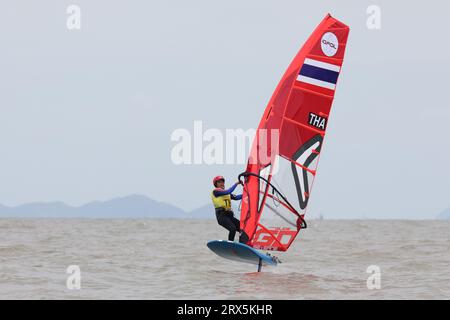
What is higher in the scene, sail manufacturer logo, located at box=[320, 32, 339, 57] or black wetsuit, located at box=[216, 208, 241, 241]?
sail manufacturer logo, located at box=[320, 32, 339, 57]

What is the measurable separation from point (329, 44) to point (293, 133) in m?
1.72

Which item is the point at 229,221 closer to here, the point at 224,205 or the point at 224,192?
the point at 224,205

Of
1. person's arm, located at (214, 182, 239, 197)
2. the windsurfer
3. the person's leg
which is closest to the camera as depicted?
person's arm, located at (214, 182, 239, 197)

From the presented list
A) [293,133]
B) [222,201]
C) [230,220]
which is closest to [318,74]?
[293,133]

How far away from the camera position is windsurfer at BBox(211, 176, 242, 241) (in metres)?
13.0

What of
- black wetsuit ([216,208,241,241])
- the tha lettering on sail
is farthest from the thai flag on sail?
black wetsuit ([216,208,241,241])

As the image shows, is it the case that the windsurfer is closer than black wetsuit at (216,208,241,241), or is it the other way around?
the windsurfer

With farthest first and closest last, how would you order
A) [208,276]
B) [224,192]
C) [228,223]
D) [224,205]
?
[208,276]
[228,223]
[224,205]
[224,192]

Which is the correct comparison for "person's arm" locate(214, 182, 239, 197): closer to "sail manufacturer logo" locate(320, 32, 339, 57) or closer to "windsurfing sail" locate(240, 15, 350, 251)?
"windsurfing sail" locate(240, 15, 350, 251)

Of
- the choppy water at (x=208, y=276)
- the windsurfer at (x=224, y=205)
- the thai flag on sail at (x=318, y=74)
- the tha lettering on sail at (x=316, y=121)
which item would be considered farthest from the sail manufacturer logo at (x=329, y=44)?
the choppy water at (x=208, y=276)

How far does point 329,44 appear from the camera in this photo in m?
13.1

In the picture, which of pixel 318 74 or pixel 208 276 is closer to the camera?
pixel 318 74

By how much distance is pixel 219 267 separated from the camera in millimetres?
16062
